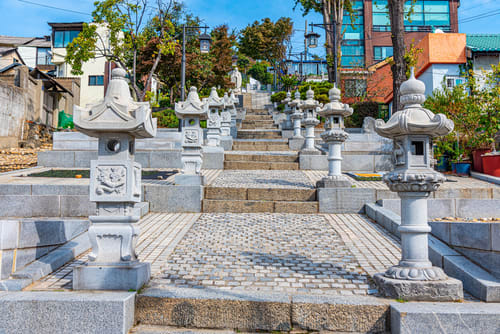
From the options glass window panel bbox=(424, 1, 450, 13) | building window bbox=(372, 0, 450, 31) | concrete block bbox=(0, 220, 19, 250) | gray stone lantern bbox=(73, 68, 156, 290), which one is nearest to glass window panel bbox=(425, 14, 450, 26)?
building window bbox=(372, 0, 450, 31)

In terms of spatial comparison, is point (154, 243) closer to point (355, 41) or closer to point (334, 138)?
point (334, 138)

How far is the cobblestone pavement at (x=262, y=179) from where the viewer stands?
29.2ft

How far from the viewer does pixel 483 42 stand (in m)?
24.0

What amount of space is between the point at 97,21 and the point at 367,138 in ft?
50.8

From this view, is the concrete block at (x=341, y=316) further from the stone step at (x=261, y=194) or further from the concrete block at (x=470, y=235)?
the stone step at (x=261, y=194)

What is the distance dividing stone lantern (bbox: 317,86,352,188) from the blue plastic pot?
5510mm

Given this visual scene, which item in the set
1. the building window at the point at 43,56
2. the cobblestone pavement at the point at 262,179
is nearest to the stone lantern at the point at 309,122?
the cobblestone pavement at the point at 262,179

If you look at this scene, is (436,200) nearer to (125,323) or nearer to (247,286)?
(247,286)

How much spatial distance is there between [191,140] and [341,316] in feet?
20.0

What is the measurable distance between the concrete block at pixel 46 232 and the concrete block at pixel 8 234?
2.9 inches

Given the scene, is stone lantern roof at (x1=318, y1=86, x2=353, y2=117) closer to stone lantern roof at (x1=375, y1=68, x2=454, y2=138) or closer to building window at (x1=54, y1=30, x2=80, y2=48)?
stone lantern roof at (x1=375, y1=68, x2=454, y2=138)

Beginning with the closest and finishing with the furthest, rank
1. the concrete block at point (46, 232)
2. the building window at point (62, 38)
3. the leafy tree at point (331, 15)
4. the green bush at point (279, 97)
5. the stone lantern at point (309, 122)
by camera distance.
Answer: the concrete block at point (46, 232) → the stone lantern at point (309, 122) → the leafy tree at point (331, 15) → the green bush at point (279, 97) → the building window at point (62, 38)

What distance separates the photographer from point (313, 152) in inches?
493

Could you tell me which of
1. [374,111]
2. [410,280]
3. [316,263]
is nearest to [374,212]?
[316,263]
